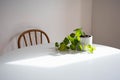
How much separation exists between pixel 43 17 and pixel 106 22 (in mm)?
1020

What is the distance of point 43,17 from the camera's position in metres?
2.38

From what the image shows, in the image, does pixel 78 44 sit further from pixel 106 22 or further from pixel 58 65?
pixel 106 22

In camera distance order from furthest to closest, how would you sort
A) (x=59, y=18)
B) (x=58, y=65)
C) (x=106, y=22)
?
(x=106, y=22) → (x=59, y=18) → (x=58, y=65)

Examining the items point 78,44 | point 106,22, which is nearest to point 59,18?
point 106,22

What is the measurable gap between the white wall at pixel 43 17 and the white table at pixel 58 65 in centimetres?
70

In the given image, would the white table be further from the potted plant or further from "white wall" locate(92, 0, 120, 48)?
"white wall" locate(92, 0, 120, 48)

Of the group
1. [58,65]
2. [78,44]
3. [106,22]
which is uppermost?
[106,22]

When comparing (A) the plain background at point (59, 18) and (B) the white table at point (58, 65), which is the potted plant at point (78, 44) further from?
(A) the plain background at point (59, 18)

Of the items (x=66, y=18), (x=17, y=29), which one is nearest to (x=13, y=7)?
(x=17, y=29)

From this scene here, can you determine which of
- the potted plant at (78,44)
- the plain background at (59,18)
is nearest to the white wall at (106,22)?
the plain background at (59,18)

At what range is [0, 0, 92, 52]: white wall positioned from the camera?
2062 mm

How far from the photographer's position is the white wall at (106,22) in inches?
102

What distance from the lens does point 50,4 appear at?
2.41m

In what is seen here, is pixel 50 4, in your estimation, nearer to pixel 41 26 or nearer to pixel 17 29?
pixel 41 26
